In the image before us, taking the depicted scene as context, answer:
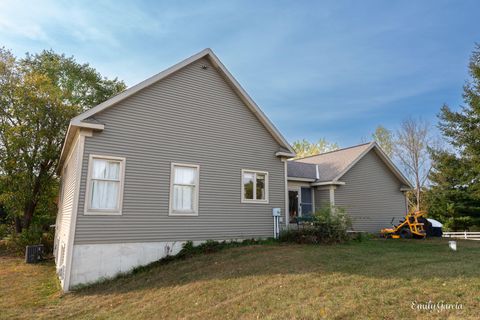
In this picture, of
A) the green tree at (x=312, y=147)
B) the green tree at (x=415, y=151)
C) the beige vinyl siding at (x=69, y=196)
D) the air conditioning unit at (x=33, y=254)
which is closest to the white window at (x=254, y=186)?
the beige vinyl siding at (x=69, y=196)

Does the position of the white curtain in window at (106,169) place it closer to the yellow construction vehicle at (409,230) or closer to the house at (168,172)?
the house at (168,172)

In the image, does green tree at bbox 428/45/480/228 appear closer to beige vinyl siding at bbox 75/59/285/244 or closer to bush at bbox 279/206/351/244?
bush at bbox 279/206/351/244

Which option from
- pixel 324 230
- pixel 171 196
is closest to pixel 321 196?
pixel 324 230

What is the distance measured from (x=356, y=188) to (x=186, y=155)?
9.81 m

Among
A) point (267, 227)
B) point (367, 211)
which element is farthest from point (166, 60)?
point (367, 211)

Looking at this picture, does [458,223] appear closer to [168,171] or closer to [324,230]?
[324,230]

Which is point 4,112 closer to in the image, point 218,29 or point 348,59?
point 218,29

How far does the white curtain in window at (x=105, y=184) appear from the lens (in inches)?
376

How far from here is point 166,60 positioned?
45.9ft

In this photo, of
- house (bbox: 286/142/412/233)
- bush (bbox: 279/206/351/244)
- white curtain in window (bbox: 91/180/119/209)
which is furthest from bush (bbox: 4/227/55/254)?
house (bbox: 286/142/412/233)

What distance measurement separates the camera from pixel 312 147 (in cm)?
4056

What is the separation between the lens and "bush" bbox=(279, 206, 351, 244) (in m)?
11.8

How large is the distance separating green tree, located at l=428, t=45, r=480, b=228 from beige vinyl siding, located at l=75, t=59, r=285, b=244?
1843 centimetres

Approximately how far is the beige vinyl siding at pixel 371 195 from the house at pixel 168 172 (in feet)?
16.3
